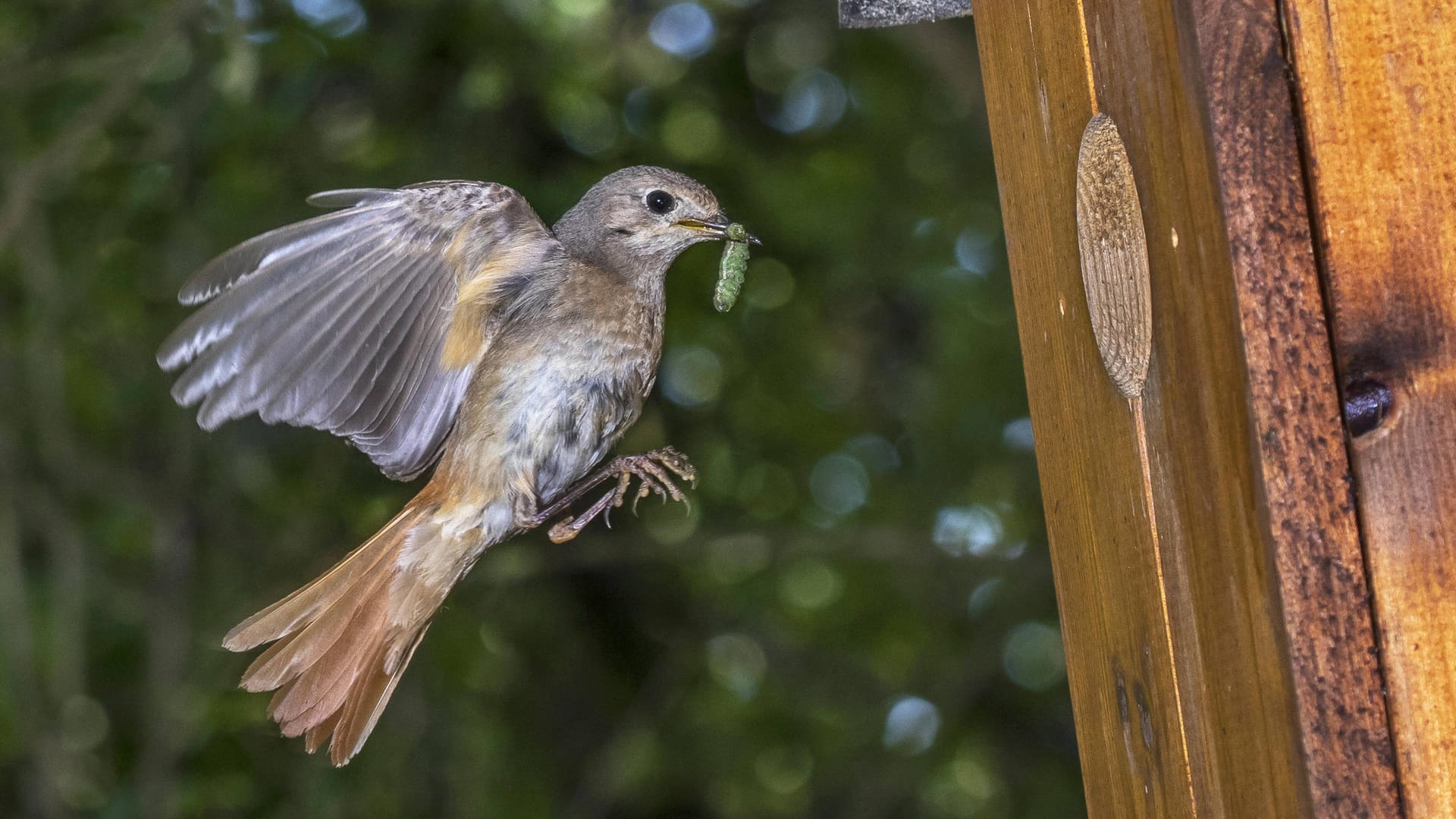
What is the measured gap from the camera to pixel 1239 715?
102 centimetres

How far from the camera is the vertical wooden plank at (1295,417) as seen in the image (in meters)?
0.93

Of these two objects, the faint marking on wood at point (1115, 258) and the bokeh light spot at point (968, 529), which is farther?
the bokeh light spot at point (968, 529)

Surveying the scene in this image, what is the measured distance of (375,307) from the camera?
2.02 m

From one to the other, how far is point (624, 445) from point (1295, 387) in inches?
106

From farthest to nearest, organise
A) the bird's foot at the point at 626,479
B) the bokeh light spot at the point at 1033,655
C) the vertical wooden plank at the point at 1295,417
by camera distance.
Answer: the bokeh light spot at the point at 1033,655
the bird's foot at the point at 626,479
the vertical wooden plank at the point at 1295,417

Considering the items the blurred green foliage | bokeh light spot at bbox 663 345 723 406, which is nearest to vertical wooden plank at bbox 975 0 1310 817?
the blurred green foliage

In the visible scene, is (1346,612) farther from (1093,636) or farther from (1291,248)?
(1093,636)

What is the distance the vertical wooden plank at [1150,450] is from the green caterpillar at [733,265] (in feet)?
1.79

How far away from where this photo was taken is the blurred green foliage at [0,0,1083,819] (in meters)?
3.61

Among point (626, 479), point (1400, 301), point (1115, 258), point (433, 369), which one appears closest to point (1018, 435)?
point (626, 479)

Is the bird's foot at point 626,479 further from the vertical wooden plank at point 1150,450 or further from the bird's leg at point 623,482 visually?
the vertical wooden plank at point 1150,450

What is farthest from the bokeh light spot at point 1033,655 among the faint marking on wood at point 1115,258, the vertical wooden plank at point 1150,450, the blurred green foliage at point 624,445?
the faint marking on wood at point 1115,258

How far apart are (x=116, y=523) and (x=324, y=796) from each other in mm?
1033

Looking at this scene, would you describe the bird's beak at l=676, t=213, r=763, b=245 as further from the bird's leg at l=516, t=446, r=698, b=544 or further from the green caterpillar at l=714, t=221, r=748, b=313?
the bird's leg at l=516, t=446, r=698, b=544
